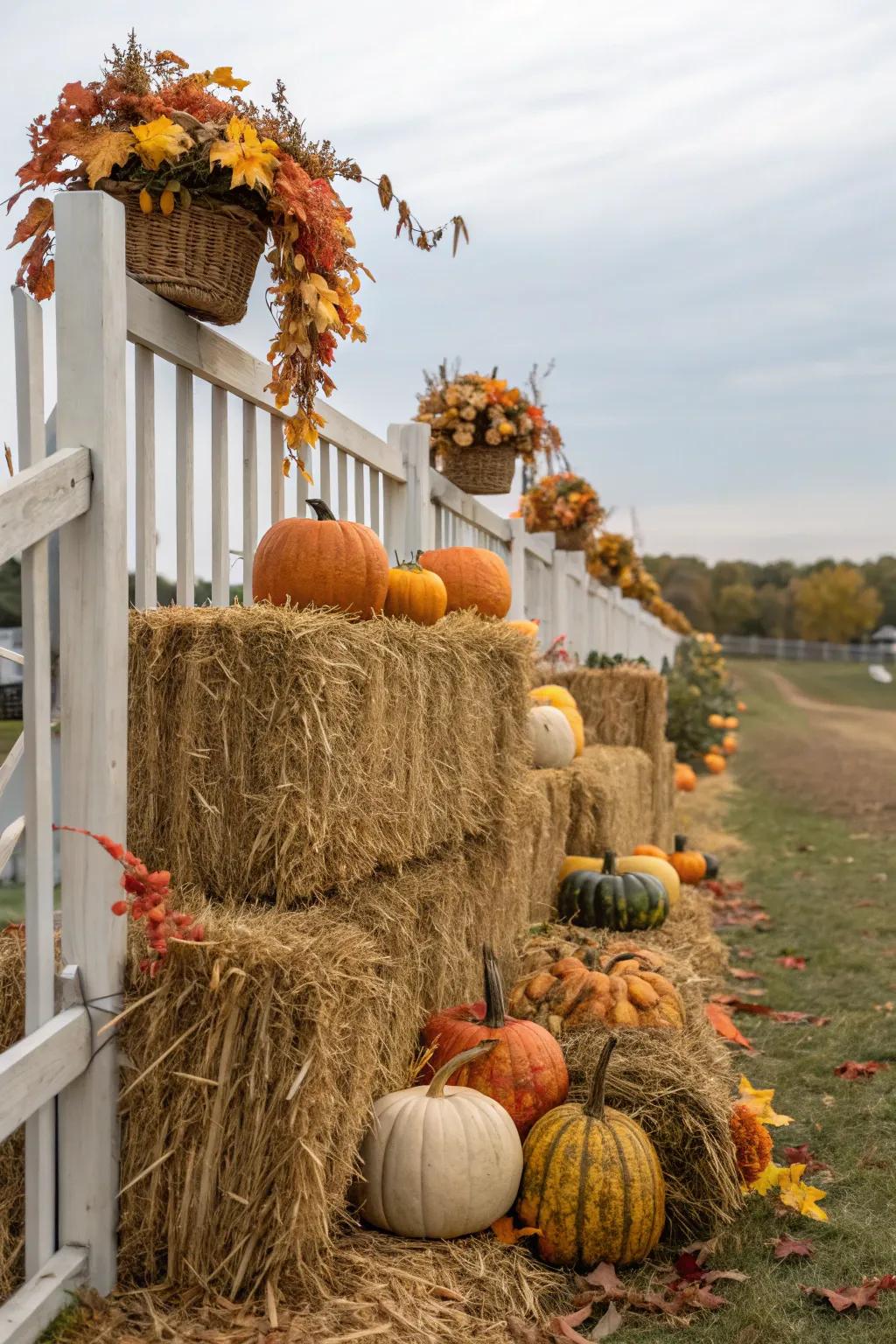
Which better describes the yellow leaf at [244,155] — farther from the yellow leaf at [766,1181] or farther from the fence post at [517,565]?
the fence post at [517,565]

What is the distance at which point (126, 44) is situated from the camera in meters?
2.68

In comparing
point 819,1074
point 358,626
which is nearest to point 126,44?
point 358,626

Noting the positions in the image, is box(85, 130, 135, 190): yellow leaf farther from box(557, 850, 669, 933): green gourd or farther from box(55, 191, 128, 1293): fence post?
box(557, 850, 669, 933): green gourd

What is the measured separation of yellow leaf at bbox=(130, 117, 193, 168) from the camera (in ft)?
8.44

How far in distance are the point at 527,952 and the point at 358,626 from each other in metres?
2.01

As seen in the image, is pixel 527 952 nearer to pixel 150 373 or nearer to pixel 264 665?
pixel 264 665

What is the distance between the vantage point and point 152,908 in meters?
2.30

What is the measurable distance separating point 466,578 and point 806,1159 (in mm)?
2518

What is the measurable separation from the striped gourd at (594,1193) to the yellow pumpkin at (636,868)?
2801 millimetres

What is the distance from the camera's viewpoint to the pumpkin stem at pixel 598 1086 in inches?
117

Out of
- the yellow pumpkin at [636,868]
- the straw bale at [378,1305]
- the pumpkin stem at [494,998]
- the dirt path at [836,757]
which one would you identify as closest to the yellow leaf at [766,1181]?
the straw bale at [378,1305]

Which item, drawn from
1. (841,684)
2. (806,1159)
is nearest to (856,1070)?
(806,1159)

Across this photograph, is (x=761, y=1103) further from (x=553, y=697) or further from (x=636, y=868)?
(x=553, y=697)

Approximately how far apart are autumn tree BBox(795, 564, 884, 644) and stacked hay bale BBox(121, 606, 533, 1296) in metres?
92.2
